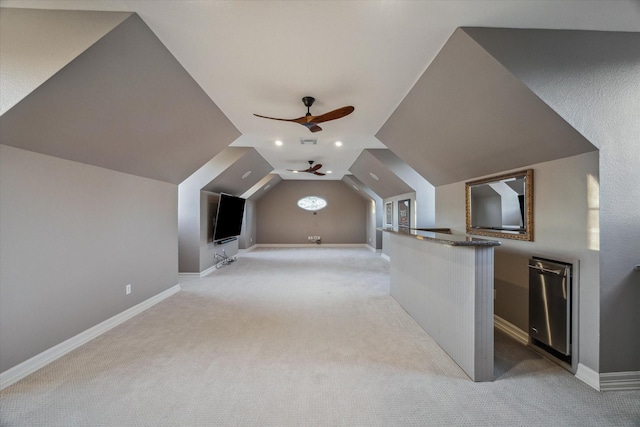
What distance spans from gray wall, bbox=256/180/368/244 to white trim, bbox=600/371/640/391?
10.0 metres

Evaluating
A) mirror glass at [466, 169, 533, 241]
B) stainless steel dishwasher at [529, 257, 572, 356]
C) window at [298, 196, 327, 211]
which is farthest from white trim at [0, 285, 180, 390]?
window at [298, 196, 327, 211]

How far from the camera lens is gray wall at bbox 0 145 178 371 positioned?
2.35 metres

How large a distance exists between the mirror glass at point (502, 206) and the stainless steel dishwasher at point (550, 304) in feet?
1.26

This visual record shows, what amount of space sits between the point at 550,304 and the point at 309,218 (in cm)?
999

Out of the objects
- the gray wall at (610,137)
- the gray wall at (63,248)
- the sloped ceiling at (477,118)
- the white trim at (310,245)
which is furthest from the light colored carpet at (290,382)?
the white trim at (310,245)

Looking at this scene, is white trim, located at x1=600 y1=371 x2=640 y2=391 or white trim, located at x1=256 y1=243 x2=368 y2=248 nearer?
white trim, located at x1=600 y1=371 x2=640 y2=391

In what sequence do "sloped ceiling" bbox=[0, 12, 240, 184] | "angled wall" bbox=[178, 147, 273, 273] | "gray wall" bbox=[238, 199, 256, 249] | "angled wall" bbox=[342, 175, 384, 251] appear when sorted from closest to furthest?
1. "sloped ceiling" bbox=[0, 12, 240, 184]
2. "angled wall" bbox=[178, 147, 273, 273]
3. "angled wall" bbox=[342, 175, 384, 251]
4. "gray wall" bbox=[238, 199, 256, 249]

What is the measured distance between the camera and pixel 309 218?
12.2 metres

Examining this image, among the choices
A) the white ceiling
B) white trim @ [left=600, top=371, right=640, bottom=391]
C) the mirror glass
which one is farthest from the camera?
the mirror glass

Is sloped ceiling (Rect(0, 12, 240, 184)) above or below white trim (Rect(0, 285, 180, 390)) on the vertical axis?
above

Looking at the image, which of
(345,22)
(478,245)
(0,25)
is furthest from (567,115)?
(0,25)

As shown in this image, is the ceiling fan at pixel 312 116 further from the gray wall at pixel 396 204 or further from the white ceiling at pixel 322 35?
the gray wall at pixel 396 204

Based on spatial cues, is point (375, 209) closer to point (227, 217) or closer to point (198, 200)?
point (227, 217)

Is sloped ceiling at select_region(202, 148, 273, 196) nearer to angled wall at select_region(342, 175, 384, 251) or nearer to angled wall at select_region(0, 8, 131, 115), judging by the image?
angled wall at select_region(342, 175, 384, 251)
